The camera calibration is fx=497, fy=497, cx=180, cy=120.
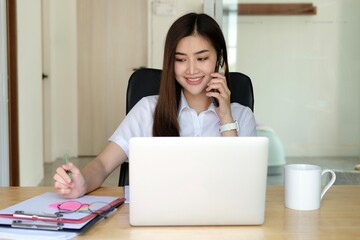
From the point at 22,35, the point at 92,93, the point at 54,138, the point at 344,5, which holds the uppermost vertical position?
the point at 344,5

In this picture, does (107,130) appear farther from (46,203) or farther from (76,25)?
(46,203)

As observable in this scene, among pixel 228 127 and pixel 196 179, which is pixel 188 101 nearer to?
pixel 228 127

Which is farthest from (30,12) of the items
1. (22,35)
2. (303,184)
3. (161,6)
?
(303,184)

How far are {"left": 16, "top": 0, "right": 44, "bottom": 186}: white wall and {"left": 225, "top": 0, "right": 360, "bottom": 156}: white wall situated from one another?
5.03ft

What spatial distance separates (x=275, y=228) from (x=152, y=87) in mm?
873

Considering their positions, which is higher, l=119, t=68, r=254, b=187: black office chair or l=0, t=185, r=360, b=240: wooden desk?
l=119, t=68, r=254, b=187: black office chair

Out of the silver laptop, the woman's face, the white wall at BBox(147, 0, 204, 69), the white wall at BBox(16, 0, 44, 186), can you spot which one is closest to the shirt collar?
the woman's face

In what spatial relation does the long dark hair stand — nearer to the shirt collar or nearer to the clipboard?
the shirt collar

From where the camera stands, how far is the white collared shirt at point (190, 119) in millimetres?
1682

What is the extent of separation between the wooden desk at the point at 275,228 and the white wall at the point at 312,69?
8.12 ft

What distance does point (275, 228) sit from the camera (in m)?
1.04

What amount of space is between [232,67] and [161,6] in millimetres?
1166

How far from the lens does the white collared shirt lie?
66.2 inches

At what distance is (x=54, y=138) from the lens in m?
5.30
